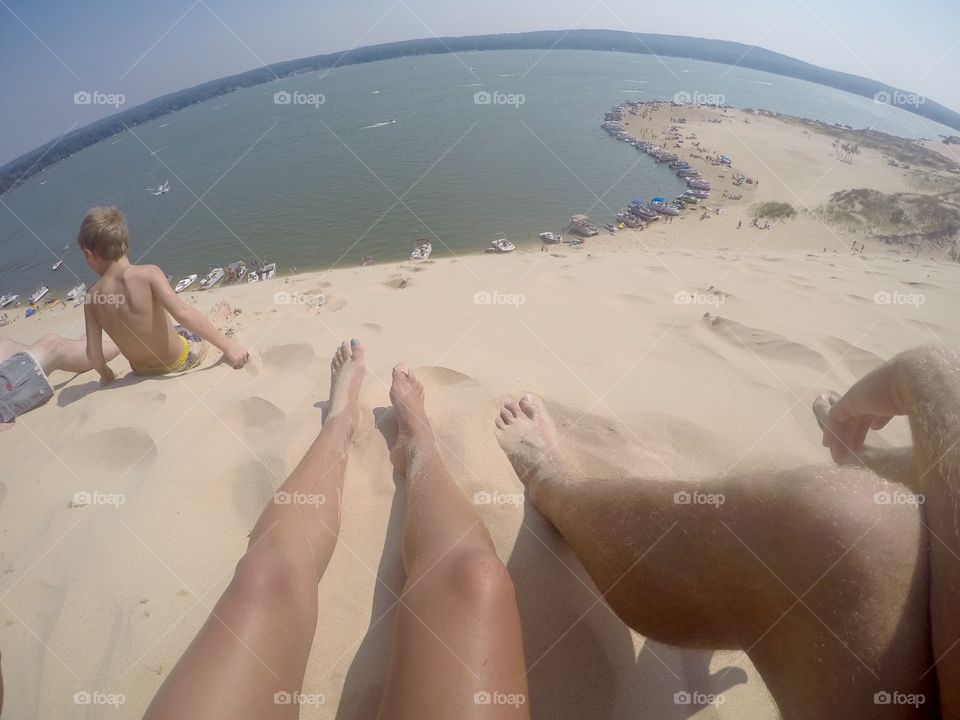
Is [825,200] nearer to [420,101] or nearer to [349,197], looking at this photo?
[349,197]

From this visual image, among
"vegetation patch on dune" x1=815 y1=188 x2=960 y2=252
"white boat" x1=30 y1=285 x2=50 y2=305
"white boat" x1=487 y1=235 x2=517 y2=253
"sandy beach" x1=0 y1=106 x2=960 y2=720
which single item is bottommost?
"vegetation patch on dune" x1=815 y1=188 x2=960 y2=252

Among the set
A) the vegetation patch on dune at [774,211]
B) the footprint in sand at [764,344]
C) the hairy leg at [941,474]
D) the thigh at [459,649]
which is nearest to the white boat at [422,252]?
the footprint in sand at [764,344]

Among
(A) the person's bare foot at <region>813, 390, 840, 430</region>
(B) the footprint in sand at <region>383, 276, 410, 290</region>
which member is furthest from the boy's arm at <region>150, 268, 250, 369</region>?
(A) the person's bare foot at <region>813, 390, 840, 430</region>

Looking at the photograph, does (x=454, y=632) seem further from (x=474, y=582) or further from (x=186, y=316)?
(x=186, y=316)

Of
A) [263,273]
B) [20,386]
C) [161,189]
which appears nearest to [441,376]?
[20,386]

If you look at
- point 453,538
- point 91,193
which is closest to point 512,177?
point 453,538

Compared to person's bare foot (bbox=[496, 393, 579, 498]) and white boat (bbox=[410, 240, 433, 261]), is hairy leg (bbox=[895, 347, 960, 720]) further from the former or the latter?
white boat (bbox=[410, 240, 433, 261])
